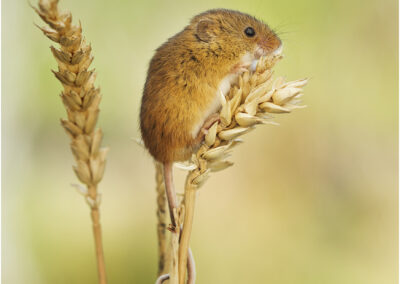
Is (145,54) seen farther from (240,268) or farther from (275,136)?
(240,268)

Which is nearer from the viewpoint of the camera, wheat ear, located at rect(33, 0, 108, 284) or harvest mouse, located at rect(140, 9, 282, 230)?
wheat ear, located at rect(33, 0, 108, 284)

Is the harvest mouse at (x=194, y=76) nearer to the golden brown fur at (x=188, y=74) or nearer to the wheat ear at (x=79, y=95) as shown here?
the golden brown fur at (x=188, y=74)

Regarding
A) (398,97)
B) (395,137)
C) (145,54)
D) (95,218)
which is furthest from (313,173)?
(95,218)

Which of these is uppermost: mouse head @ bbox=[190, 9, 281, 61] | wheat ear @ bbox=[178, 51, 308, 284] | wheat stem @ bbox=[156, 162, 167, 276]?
mouse head @ bbox=[190, 9, 281, 61]

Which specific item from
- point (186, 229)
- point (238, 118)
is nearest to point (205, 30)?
point (238, 118)

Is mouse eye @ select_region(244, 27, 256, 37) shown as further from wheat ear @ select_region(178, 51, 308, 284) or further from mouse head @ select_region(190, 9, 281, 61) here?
wheat ear @ select_region(178, 51, 308, 284)

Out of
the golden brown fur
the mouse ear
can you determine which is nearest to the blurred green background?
the golden brown fur
